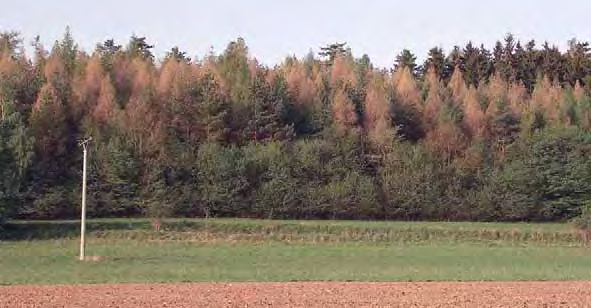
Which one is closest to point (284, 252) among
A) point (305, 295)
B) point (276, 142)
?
point (305, 295)

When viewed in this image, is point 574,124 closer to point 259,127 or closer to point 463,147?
point 463,147

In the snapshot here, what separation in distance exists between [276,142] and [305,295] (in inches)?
1752

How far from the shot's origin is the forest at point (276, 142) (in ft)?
199

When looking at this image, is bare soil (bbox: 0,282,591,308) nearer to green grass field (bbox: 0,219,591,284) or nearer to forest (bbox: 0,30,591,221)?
green grass field (bbox: 0,219,591,284)

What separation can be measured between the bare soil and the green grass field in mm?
2905

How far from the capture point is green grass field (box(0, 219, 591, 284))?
29.8 m

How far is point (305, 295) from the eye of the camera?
73.7ft

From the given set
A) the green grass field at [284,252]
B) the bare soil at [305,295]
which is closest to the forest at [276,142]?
the green grass field at [284,252]

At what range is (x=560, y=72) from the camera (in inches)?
3674

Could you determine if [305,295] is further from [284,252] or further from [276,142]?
[276,142]

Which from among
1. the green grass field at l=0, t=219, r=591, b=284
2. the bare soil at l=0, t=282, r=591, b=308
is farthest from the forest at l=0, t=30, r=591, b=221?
the bare soil at l=0, t=282, r=591, b=308

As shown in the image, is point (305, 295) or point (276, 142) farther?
point (276, 142)

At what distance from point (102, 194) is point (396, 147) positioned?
24.6 metres

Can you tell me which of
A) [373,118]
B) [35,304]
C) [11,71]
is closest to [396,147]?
[373,118]
